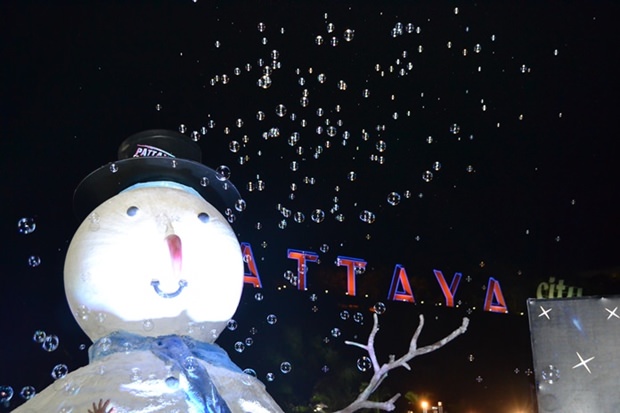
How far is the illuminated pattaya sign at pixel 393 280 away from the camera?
13777 mm

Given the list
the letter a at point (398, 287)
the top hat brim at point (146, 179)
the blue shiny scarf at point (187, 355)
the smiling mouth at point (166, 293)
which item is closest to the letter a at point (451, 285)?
the letter a at point (398, 287)

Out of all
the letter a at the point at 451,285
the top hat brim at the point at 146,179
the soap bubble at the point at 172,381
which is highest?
the top hat brim at the point at 146,179

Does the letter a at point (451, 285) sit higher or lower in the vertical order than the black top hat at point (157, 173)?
lower

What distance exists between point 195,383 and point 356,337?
12592mm

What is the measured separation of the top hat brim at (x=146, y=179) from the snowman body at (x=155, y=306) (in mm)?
252

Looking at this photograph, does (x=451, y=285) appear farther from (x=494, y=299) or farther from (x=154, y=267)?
(x=154, y=267)

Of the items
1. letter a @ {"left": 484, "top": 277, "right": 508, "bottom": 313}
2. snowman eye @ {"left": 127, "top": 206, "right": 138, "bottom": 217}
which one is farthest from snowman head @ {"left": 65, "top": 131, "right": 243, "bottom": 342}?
letter a @ {"left": 484, "top": 277, "right": 508, "bottom": 313}

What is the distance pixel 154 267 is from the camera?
417 centimetres

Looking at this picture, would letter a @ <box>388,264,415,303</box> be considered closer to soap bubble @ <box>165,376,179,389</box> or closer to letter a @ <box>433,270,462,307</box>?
letter a @ <box>433,270,462,307</box>

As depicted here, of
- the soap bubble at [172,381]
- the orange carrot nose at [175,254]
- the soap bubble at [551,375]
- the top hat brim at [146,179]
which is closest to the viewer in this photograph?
the soap bubble at [172,381]

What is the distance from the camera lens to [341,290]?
54.3 ft

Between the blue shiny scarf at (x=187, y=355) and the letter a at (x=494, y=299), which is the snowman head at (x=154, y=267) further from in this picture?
the letter a at (x=494, y=299)

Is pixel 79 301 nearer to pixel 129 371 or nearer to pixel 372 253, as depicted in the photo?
pixel 129 371

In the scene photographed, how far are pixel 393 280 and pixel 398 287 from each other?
0.30 metres
